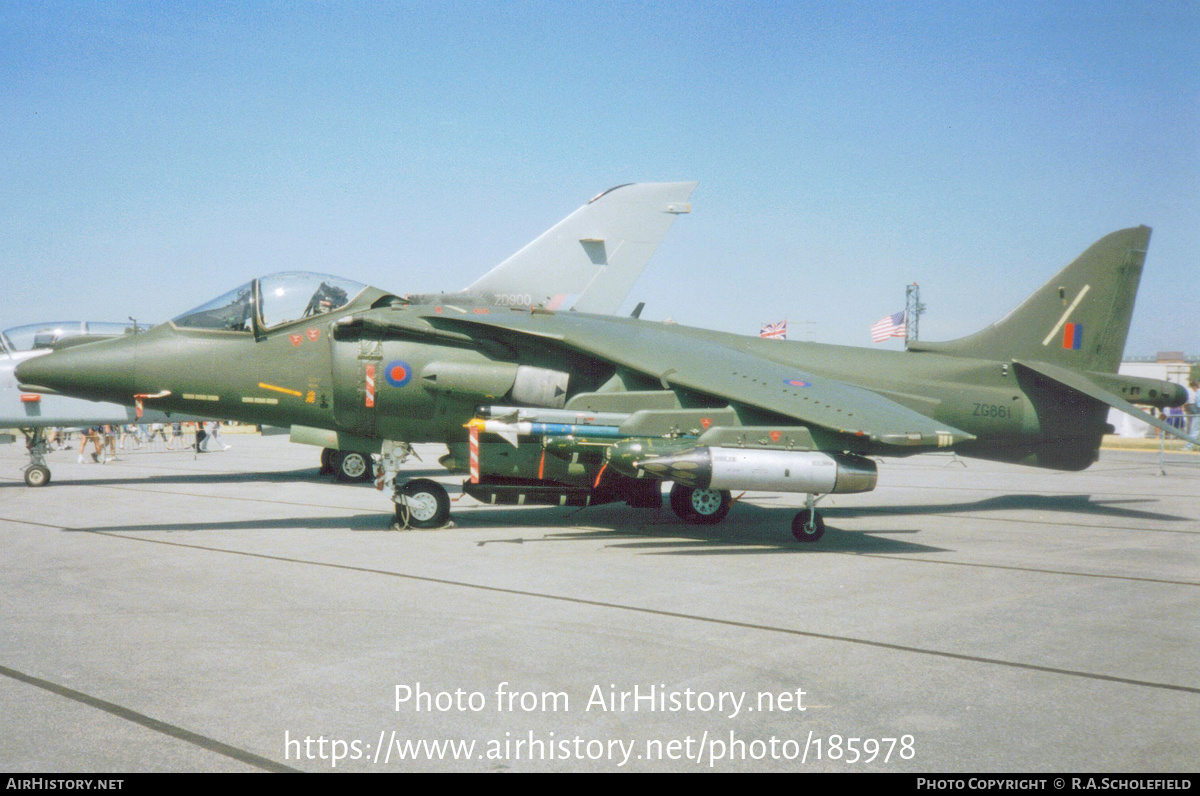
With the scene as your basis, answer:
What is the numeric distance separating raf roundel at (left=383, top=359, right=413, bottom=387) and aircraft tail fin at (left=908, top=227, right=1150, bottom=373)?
7573 mm

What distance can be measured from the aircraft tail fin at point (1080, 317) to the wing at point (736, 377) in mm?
2943

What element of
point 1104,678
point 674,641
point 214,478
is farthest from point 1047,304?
point 214,478

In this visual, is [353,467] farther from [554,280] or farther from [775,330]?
[775,330]

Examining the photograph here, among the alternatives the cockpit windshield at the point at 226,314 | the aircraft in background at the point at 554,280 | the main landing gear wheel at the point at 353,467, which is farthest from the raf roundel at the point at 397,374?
the main landing gear wheel at the point at 353,467

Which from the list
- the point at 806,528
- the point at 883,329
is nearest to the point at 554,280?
the point at 806,528

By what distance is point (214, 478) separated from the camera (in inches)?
743

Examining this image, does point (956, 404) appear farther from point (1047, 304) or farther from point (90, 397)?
point (90, 397)

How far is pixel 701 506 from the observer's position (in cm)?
1203

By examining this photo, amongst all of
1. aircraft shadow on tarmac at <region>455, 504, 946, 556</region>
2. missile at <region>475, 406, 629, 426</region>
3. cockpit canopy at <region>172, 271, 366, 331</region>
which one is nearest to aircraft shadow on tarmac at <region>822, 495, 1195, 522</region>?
aircraft shadow on tarmac at <region>455, 504, 946, 556</region>

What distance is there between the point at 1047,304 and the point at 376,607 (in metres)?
11.1

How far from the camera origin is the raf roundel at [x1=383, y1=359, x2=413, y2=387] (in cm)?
1081

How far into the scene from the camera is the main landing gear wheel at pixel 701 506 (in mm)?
12000

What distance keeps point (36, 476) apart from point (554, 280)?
35.7 ft
